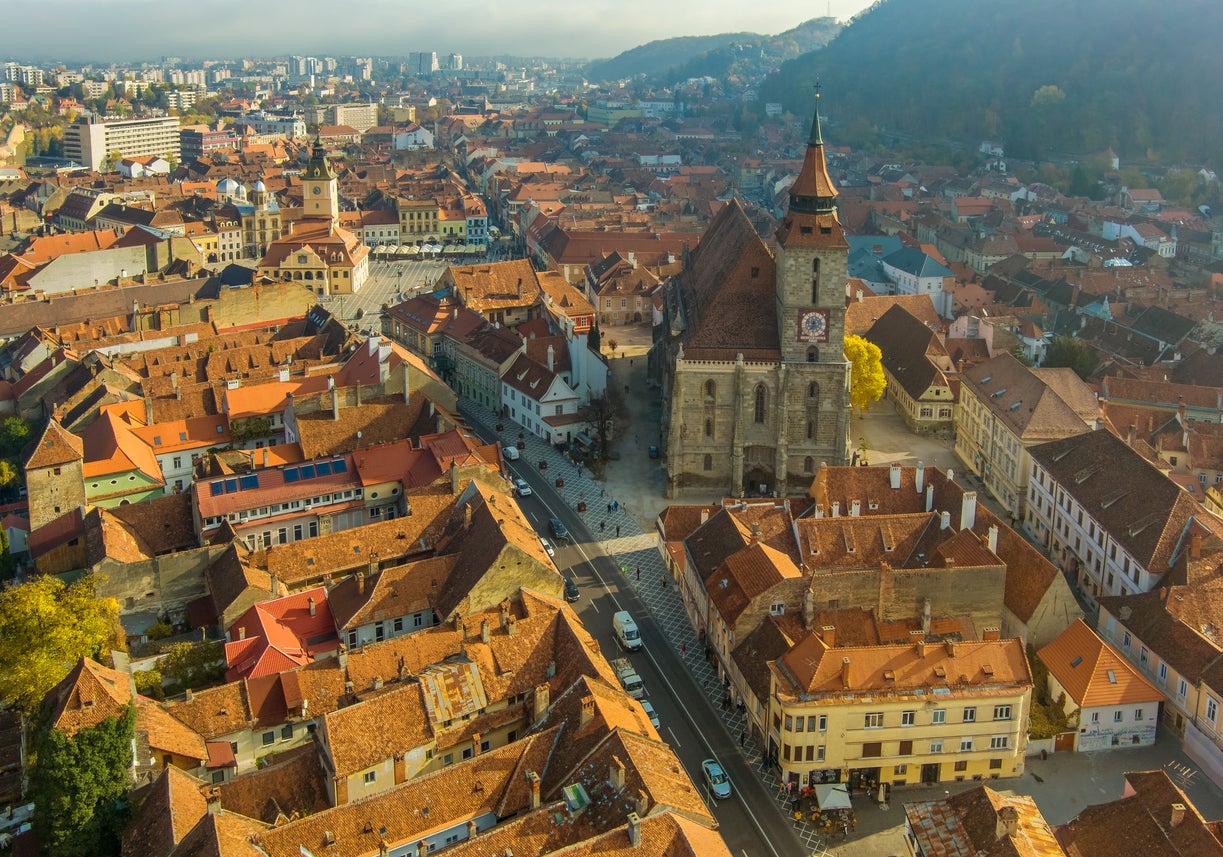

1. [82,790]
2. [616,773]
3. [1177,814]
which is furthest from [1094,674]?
[82,790]

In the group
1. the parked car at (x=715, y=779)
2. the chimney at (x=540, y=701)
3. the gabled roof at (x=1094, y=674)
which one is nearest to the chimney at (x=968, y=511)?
the gabled roof at (x=1094, y=674)

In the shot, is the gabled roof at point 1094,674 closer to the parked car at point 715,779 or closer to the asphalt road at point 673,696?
the asphalt road at point 673,696

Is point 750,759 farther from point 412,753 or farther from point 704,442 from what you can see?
point 704,442

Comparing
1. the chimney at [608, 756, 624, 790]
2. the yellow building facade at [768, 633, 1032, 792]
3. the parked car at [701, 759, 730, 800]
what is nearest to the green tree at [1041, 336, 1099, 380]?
the yellow building facade at [768, 633, 1032, 792]

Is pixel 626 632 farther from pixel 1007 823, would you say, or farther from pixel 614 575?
pixel 1007 823

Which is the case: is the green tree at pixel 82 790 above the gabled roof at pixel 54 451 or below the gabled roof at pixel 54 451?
below

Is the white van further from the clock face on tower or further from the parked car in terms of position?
the clock face on tower

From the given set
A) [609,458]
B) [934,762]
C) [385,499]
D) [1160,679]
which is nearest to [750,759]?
[934,762]
